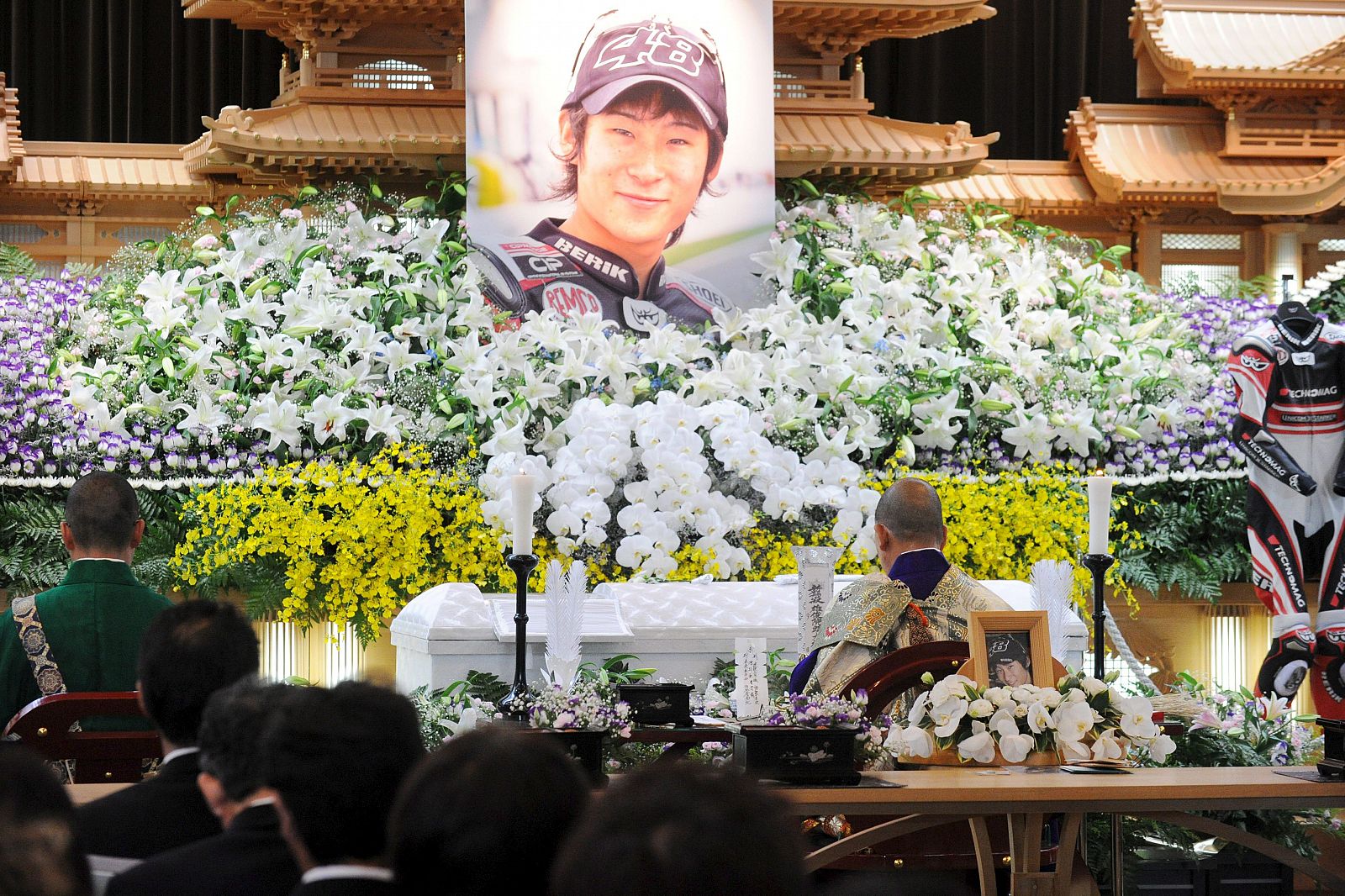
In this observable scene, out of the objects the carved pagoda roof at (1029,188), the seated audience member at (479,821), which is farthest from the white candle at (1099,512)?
the carved pagoda roof at (1029,188)

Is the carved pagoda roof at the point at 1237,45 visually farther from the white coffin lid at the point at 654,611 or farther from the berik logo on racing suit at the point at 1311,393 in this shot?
the white coffin lid at the point at 654,611

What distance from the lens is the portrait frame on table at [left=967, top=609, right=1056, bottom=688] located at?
3844 mm

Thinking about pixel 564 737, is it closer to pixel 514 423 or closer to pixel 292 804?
pixel 292 804

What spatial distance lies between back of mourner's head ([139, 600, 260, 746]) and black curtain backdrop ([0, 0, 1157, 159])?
978cm

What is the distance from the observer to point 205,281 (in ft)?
24.7

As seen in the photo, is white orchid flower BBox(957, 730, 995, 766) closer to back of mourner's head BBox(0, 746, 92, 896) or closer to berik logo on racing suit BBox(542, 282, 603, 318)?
back of mourner's head BBox(0, 746, 92, 896)

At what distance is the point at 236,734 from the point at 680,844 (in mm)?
978

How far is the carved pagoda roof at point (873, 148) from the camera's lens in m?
8.42

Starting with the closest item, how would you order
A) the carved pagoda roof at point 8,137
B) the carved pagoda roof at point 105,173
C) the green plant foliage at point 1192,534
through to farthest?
the green plant foliage at point 1192,534 < the carved pagoda roof at point 8,137 < the carved pagoda roof at point 105,173

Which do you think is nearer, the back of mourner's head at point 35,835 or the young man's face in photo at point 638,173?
the back of mourner's head at point 35,835

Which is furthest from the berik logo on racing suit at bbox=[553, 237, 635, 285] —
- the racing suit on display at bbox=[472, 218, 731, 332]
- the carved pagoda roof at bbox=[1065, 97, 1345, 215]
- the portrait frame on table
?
the portrait frame on table

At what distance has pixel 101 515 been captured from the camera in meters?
3.98

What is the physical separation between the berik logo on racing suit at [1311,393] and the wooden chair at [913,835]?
128 inches

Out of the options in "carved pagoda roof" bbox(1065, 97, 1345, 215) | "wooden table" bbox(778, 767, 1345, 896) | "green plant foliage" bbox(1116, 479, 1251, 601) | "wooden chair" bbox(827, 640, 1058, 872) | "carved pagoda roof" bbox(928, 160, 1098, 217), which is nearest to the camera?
"wooden table" bbox(778, 767, 1345, 896)
